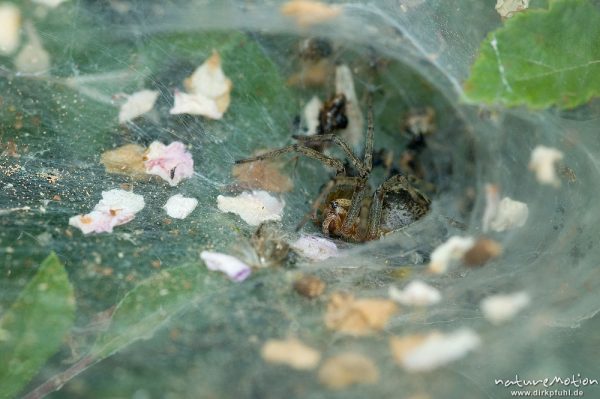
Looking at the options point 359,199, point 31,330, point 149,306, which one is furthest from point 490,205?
point 31,330

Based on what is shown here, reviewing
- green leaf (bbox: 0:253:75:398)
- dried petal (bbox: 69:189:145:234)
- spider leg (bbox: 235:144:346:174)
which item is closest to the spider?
spider leg (bbox: 235:144:346:174)

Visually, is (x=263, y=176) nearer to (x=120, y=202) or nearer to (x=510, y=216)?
(x=120, y=202)

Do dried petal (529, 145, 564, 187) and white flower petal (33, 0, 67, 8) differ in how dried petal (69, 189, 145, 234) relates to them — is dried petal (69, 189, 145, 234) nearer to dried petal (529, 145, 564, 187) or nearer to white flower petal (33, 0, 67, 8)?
white flower petal (33, 0, 67, 8)

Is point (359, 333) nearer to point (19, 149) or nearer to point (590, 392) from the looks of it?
→ point (590, 392)

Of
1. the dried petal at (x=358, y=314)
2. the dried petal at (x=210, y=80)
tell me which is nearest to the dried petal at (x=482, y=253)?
the dried petal at (x=358, y=314)

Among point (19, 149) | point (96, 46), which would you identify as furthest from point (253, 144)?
point (19, 149)

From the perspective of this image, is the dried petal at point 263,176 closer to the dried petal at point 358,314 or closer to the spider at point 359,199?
the spider at point 359,199
